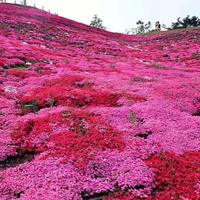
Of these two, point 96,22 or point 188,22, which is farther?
point 96,22

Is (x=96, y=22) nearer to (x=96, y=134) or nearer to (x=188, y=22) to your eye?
(x=188, y=22)

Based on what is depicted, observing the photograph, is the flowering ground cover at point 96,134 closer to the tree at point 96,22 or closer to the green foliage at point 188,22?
the green foliage at point 188,22

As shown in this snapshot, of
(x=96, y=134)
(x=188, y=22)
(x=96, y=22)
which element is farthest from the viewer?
(x=96, y=22)

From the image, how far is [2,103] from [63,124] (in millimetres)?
6118

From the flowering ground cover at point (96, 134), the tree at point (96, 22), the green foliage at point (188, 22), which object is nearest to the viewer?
the flowering ground cover at point (96, 134)

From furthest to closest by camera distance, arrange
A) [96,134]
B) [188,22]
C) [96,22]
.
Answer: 1. [96,22]
2. [188,22]
3. [96,134]

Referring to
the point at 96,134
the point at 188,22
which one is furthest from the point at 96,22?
the point at 96,134

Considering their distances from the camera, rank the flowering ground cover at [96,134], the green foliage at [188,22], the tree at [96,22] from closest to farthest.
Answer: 1. the flowering ground cover at [96,134]
2. the green foliage at [188,22]
3. the tree at [96,22]

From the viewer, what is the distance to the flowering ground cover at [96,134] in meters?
16.4

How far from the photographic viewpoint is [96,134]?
68.3 ft

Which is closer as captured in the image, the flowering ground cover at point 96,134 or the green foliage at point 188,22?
the flowering ground cover at point 96,134

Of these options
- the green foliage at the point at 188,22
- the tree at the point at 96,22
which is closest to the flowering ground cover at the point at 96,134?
the green foliage at the point at 188,22

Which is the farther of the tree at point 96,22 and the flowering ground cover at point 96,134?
the tree at point 96,22

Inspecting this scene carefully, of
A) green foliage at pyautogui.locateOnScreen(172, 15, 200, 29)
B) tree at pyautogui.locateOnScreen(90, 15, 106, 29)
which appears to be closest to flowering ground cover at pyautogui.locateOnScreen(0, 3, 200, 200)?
green foliage at pyautogui.locateOnScreen(172, 15, 200, 29)
